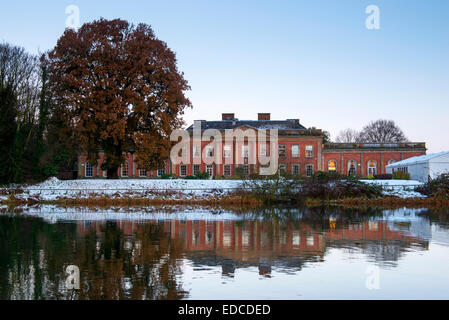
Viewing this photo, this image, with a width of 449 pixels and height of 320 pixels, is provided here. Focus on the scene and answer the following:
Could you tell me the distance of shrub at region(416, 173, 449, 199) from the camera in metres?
30.8

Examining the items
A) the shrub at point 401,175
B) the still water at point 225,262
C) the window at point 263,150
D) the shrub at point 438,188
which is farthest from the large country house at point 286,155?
the still water at point 225,262

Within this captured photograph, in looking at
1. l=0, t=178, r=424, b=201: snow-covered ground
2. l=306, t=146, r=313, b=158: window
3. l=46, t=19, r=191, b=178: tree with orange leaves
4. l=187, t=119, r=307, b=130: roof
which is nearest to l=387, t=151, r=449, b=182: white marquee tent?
l=0, t=178, r=424, b=201: snow-covered ground

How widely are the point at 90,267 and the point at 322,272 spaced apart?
4.54 m

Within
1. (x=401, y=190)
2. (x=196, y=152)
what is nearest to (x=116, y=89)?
(x=401, y=190)

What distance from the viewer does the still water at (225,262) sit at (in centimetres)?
711

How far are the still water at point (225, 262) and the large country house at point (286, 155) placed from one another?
137ft

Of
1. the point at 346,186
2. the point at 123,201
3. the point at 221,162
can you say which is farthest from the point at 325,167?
the point at 123,201

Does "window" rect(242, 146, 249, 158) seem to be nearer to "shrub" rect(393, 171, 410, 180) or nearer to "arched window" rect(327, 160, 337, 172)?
"arched window" rect(327, 160, 337, 172)

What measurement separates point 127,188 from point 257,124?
104ft

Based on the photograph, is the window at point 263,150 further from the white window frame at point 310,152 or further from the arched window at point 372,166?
the arched window at point 372,166

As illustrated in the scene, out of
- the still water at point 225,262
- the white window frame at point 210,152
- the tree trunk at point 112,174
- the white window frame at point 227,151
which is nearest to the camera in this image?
the still water at point 225,262

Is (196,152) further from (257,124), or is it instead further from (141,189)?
(141,189)

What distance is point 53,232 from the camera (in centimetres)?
1489

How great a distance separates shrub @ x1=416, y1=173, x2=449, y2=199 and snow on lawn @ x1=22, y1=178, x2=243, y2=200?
1343 cm
